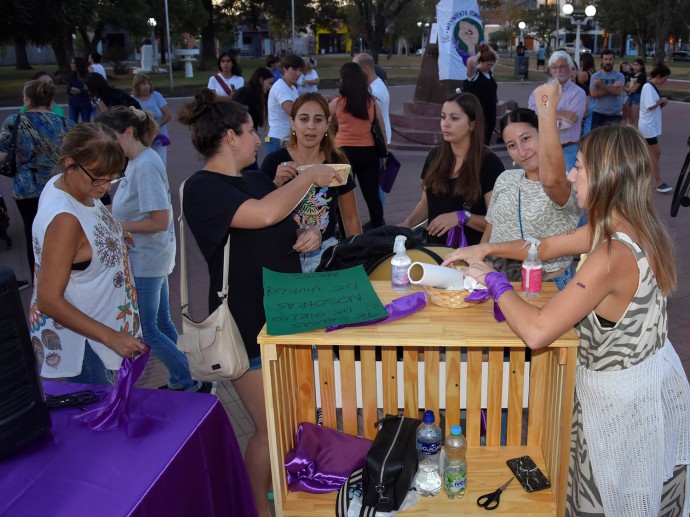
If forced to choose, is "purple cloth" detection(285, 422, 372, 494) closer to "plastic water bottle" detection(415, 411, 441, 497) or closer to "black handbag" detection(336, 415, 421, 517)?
"black handbag" detection(336, 415, 421, 517)

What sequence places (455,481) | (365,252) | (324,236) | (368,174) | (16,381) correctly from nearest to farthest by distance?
(16,381), (455,481), (365,252), (324,236), (368,174)

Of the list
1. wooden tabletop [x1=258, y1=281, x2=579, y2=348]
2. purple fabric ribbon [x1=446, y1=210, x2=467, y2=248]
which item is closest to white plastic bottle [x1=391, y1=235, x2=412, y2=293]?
wooden tabletop [x1=258, y1=281, x2=579, y2=348]

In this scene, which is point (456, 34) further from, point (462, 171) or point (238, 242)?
point (238, 242)

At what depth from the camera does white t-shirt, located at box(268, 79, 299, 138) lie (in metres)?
8.48

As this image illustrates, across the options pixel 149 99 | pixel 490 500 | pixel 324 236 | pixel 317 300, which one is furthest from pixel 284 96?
pixel 490 500

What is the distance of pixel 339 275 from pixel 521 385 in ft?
3.09

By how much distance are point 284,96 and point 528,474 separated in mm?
6736

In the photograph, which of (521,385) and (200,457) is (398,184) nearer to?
(521,385)

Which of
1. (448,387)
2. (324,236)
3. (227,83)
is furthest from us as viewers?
(227,83)

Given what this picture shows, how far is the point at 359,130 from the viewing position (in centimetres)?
709

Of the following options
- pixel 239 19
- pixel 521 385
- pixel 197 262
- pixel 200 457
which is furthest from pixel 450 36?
pixel 239 19

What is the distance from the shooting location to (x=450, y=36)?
1215 centimetres

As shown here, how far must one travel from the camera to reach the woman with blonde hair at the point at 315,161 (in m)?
3.47

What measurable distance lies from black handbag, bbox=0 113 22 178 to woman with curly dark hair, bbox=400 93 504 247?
3763 mm
